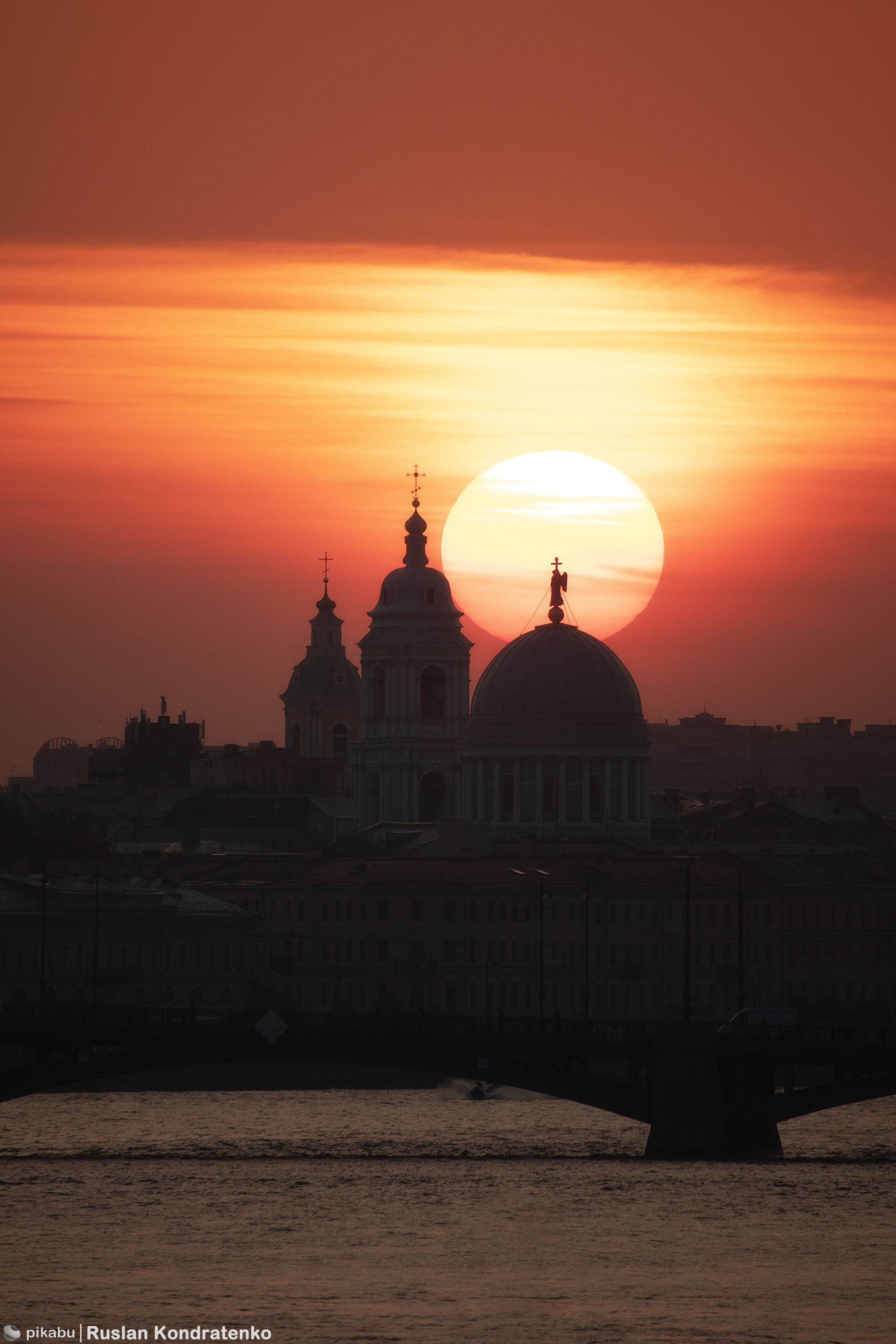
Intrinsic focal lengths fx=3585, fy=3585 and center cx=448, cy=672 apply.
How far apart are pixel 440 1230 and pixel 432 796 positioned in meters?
92.3

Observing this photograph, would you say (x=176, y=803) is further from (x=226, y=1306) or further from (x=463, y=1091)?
(x=226, y=1306)

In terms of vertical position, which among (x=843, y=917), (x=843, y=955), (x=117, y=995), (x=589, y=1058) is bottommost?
(x=589, y=1058)

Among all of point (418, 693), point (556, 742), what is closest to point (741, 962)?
point (556, 742)

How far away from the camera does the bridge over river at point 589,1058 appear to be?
72625 mm

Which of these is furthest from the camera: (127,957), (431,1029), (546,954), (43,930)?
(546,954)

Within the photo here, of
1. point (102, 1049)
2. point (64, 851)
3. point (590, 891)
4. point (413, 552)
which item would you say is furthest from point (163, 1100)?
point (413, 552)

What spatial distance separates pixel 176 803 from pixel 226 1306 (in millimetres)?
126274

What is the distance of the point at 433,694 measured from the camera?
155m

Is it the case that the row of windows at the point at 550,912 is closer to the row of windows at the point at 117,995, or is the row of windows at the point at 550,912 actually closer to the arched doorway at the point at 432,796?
the row of windows at the point at 117,995

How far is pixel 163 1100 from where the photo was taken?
90562 millimetres

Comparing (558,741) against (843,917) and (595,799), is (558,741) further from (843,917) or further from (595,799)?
(843,917)

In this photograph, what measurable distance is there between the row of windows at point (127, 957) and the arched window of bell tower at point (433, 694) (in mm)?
37929

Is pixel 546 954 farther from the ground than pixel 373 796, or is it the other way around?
pixel 373 796

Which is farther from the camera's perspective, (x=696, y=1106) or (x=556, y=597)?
(x=556, y=597)
